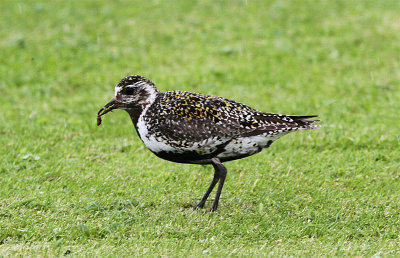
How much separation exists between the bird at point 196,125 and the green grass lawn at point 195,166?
795 mm

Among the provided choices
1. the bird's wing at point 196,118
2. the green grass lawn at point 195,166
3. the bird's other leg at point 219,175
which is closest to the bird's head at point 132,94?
the bird's wing at point 196,118

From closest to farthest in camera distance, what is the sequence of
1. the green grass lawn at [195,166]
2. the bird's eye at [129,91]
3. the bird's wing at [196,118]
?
1. the green grass lawn at [195,166]
2. the bird's wing at [196,118]
3. the bird's eye at [129,91]

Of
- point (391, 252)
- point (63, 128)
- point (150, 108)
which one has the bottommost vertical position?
point (391, 252)

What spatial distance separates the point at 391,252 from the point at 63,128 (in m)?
6.13

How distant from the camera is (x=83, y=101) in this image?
11.6 meters

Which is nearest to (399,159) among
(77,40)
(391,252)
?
(391,252)

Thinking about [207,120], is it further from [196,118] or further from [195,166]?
[195,166]

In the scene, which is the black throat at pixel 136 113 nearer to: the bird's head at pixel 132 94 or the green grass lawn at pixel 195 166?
the bird's head at pixel 132 94

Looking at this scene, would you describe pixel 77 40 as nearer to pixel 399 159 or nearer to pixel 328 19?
pixel 328 19

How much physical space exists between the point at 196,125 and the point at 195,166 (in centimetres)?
219

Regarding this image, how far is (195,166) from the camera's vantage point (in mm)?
9000

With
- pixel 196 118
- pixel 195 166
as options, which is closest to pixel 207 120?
pixel 196 118

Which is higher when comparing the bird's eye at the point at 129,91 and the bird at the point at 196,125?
the bird's eye at the point at 129,91

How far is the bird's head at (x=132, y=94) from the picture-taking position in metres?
7.12
